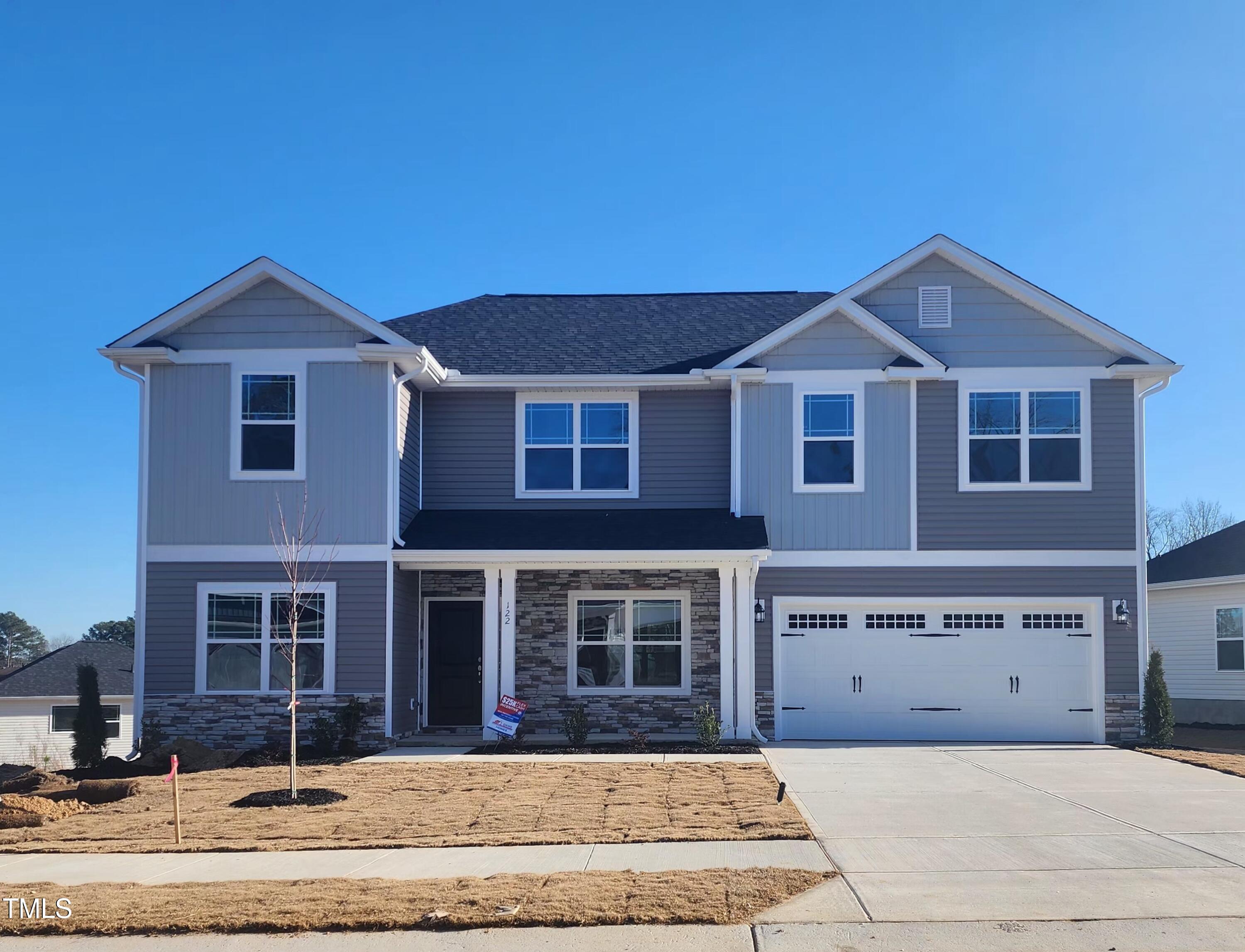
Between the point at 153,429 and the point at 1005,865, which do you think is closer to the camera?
the point at 1005,865

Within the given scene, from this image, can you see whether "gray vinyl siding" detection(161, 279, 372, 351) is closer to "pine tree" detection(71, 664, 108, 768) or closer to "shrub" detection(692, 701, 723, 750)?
"pine tree" detection(71, 664, 108, 768)

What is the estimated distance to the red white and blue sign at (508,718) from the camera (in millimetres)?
16281

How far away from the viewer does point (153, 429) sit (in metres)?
17.1

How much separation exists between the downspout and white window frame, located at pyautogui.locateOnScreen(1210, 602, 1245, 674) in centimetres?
1947

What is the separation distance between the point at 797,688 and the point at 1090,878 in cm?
934

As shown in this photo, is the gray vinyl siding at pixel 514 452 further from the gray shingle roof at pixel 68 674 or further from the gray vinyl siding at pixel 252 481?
the gray shingle roof at pixel 68 674

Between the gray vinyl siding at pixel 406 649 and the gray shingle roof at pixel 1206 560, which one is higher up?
the gray shingle roof at pixel 1206 560

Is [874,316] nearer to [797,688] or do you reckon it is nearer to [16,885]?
[797,688]

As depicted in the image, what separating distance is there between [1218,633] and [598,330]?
13.6 m

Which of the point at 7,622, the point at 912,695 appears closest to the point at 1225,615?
the point at 912,695

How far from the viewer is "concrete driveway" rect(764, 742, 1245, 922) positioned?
25.4 ft

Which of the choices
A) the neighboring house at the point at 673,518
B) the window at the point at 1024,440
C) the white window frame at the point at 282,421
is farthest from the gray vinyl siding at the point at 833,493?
the white window frame at the point at 282,421

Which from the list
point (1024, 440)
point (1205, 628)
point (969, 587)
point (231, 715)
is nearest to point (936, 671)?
point (969, 587)

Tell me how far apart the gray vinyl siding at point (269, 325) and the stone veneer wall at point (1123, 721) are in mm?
12724
